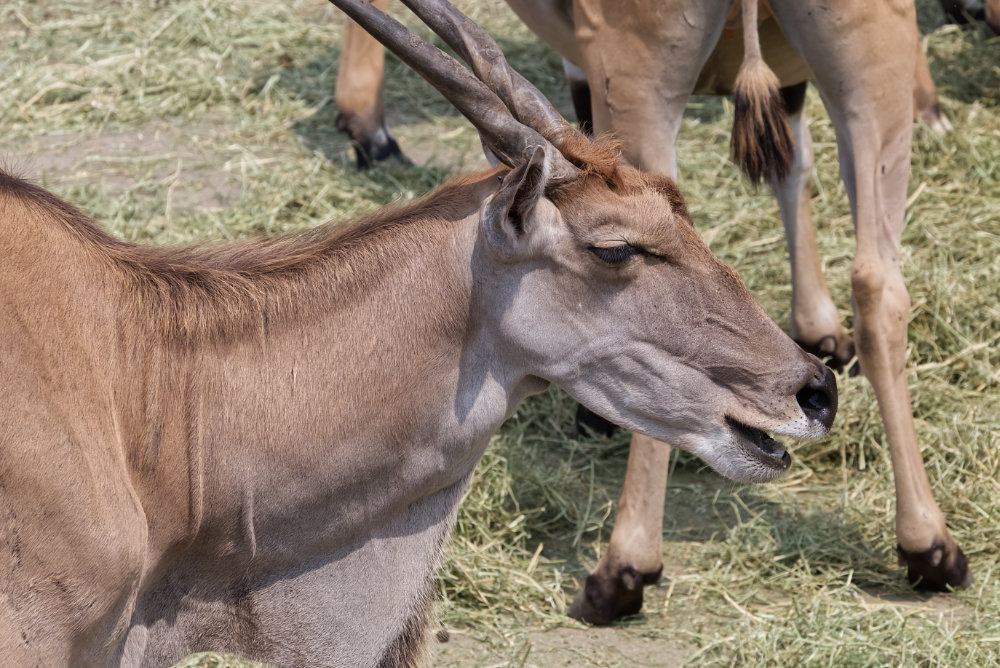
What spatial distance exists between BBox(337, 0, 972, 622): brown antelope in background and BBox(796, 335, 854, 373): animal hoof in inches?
56.3

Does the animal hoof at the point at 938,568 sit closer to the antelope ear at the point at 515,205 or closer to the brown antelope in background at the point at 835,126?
the brown antelope in background at the point at 835,126

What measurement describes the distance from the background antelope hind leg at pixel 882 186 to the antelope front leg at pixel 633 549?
847mm

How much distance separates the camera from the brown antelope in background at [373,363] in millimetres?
2867

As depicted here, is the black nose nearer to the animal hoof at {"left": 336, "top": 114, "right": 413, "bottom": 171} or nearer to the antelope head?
the antelope head

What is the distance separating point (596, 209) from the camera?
9.70ft

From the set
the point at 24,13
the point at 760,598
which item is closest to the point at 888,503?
the point at 760,598

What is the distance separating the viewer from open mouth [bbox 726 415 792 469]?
3.11 m

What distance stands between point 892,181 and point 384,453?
7.58 ft

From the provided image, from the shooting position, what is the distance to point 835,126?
4.41 m

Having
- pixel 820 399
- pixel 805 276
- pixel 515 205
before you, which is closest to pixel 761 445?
pixel 820 399

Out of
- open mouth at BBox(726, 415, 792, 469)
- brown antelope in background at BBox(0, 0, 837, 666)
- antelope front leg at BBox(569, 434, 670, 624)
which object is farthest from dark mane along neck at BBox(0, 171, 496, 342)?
antelope front leg at BBox(569, 434, 670, 624)

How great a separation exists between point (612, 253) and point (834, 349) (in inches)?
132

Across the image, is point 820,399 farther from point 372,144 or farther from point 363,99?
point 363,99

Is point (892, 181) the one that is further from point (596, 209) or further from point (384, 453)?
point (384, 453)
